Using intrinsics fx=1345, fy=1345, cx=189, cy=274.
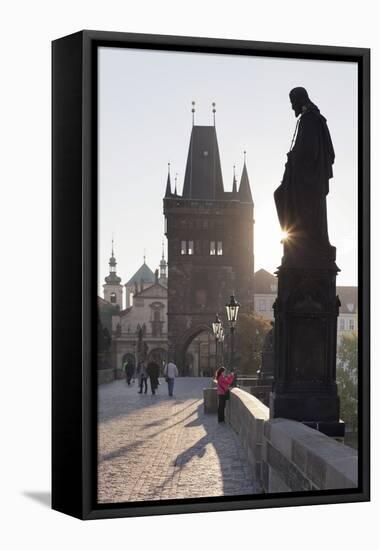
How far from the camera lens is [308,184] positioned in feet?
49.5

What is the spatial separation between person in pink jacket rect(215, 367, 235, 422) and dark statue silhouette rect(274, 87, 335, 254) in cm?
248

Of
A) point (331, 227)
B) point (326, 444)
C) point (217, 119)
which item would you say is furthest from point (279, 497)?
point (217, 119)

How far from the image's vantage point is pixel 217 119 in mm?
14672

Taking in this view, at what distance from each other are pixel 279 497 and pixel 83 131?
443 centimetres

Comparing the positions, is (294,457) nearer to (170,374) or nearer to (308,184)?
(170,374)

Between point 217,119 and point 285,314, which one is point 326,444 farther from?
point 217,119

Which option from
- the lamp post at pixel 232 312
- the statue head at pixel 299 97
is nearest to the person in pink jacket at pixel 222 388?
the lamp post at pixel 232 312

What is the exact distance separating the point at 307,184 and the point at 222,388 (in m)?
3.49

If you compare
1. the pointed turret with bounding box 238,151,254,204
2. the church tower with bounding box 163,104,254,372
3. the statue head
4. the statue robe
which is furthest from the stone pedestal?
the statue head

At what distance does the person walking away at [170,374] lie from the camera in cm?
1517

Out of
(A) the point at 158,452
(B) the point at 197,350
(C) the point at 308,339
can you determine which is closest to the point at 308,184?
(C) the point at 308,339

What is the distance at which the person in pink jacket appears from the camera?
16891mm

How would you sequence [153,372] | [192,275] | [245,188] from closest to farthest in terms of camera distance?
[245,188] < [153,372] < [192,275]

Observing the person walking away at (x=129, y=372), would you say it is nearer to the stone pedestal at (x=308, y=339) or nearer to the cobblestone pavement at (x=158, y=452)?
the cobblestone pavement at (x=158, y=452)
